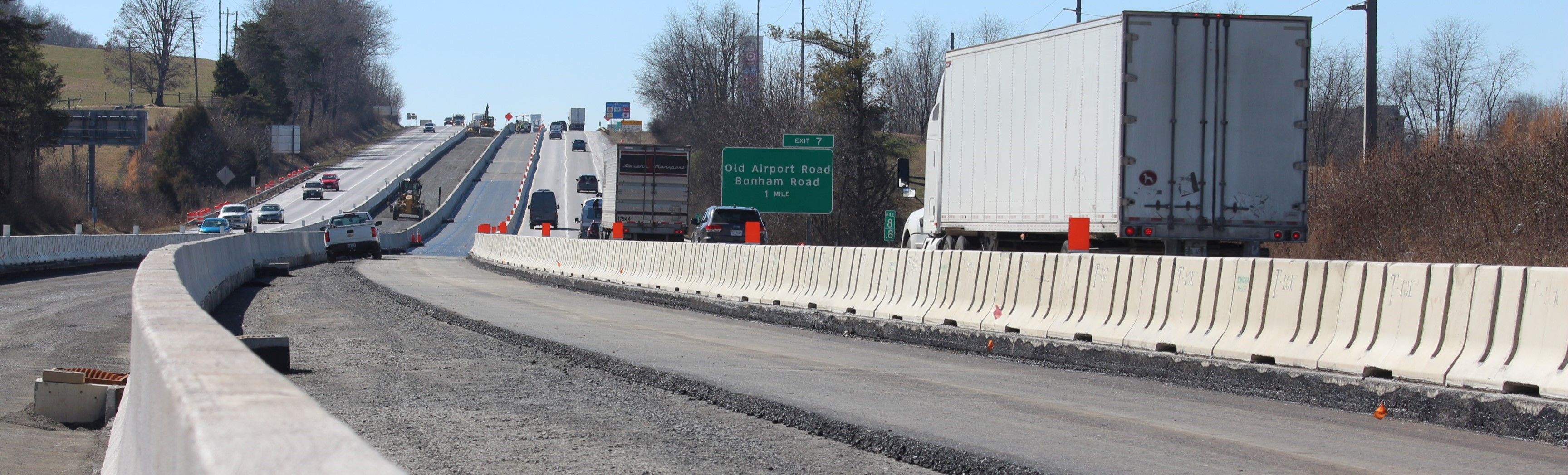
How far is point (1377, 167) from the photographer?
25609 mm

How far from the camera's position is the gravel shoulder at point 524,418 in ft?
21.2

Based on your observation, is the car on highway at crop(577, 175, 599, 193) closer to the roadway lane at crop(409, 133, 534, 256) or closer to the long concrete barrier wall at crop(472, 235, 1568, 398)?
the roadway lane at crop(409, 133, 534, 256)

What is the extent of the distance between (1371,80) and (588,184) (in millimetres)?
76122

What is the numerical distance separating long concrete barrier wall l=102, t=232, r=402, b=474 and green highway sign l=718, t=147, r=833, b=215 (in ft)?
89.5

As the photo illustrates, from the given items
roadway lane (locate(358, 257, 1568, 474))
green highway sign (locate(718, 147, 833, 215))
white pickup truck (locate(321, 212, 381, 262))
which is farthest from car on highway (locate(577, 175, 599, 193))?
roadway lane (locate(358, 257, 1568, 474))

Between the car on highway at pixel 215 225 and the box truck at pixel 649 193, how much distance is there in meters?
32.6

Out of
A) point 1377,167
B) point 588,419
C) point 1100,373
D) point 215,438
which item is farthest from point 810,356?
point 1377,167

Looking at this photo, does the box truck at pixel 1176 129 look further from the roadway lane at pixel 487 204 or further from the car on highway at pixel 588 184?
the car on highway at pixel 588 184

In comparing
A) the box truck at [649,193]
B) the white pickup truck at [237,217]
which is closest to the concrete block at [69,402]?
the box truck at [649,193]

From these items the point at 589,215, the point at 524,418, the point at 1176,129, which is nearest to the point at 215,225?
the point at 589,215

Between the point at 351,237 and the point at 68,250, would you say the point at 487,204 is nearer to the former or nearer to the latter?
the point at 351,237

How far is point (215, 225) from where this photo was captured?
221ft

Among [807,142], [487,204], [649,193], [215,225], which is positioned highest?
[807,142]

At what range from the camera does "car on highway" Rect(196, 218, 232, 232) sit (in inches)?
2621
